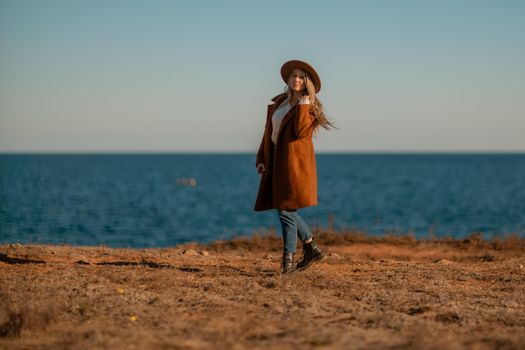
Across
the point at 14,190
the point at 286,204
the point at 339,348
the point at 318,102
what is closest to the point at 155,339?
the point at 339,348

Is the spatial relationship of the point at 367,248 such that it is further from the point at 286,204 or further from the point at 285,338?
the point at 285,338

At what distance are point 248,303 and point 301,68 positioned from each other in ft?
9.85

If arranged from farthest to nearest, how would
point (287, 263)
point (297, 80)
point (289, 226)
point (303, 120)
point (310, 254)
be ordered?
point (310, 254)
point (287, 263)
point (289, 226)
point (297, 80)
point (303, 120)

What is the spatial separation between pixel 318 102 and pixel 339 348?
12.5ft

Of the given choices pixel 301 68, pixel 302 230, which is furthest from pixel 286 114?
pixel 302 230

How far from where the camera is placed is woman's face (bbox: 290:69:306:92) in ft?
25.4

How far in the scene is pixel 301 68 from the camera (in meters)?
7.77

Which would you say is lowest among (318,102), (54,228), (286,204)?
(54,228)

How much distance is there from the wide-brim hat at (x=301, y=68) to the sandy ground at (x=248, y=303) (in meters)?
2.43

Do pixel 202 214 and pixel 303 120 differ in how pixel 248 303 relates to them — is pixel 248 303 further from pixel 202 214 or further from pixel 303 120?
pixel 202 214

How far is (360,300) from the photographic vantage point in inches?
267

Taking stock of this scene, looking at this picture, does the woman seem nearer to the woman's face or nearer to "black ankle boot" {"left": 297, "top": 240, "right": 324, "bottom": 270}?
the woman's face

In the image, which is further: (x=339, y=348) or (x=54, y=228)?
(x=54, y=228)

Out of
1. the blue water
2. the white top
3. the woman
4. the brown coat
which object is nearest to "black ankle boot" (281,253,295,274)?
the woman
